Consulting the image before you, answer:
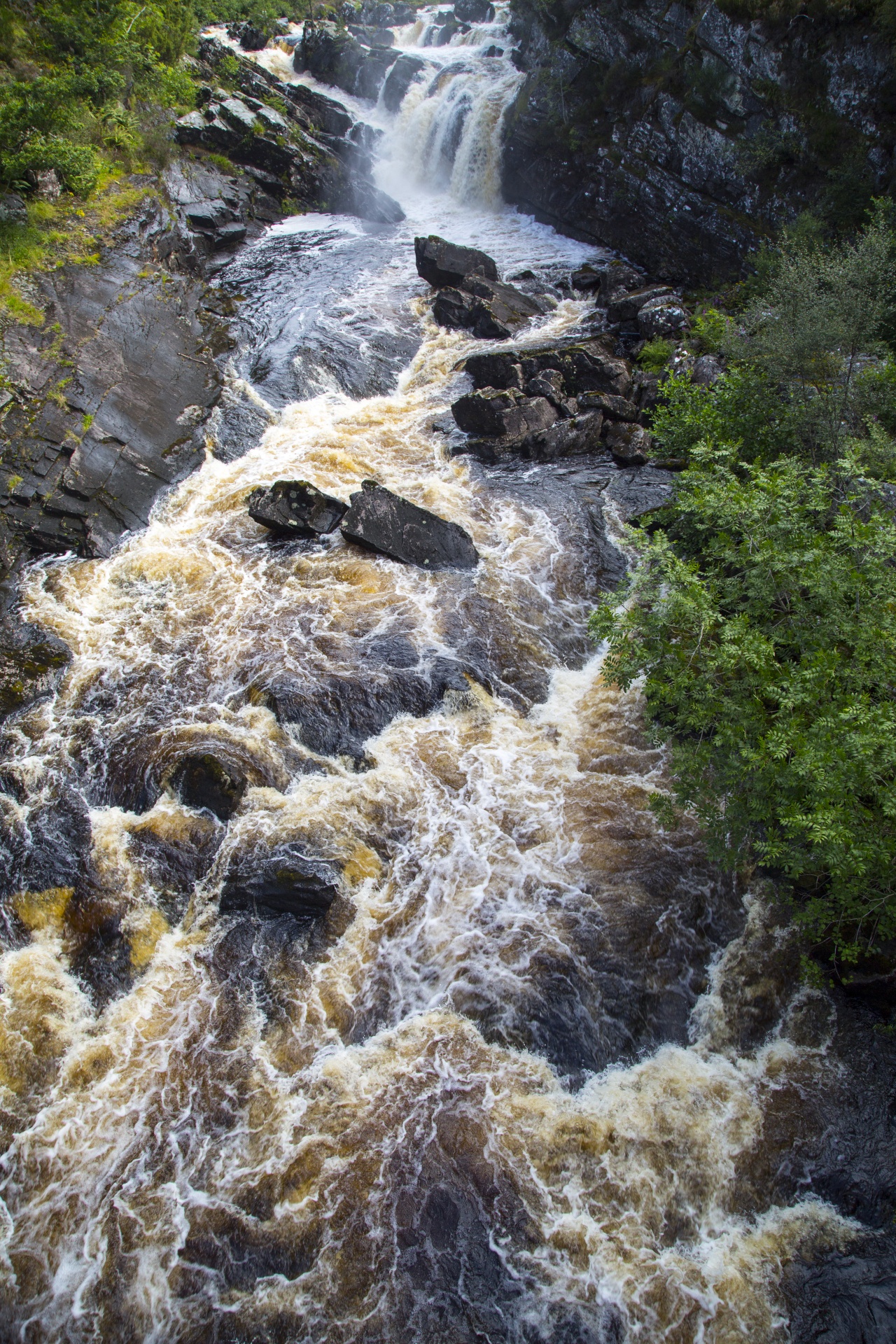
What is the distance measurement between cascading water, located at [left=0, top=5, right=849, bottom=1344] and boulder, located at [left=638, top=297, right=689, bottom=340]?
1253cm

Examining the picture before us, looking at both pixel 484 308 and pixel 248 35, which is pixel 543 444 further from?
pixel 248 35

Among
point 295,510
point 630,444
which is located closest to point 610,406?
point 630,444

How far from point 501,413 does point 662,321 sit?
8.40 metres

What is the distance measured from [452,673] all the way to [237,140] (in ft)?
109

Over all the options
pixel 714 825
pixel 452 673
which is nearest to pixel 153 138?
pixel 452 673

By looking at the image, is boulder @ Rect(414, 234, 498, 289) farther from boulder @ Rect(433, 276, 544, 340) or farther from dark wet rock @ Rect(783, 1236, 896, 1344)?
dark wet rock @ Rect(783, 1236, 896, 1344)

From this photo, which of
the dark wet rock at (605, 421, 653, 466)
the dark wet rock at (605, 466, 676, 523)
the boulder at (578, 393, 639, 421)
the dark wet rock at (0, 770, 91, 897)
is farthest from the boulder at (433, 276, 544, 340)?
the dark wet rock at (0, 770, 91, 897)

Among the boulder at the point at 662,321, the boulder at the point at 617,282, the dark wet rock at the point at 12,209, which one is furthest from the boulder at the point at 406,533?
the boulder at the point at 617,282

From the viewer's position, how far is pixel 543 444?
1877cm

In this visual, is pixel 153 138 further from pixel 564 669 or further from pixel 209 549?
pixel 564 669

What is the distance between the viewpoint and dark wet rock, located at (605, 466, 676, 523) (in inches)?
676

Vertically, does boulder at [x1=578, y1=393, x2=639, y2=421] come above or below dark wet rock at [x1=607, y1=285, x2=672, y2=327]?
below

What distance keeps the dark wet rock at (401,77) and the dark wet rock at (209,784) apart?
44291mm

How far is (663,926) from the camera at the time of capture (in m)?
9.25
